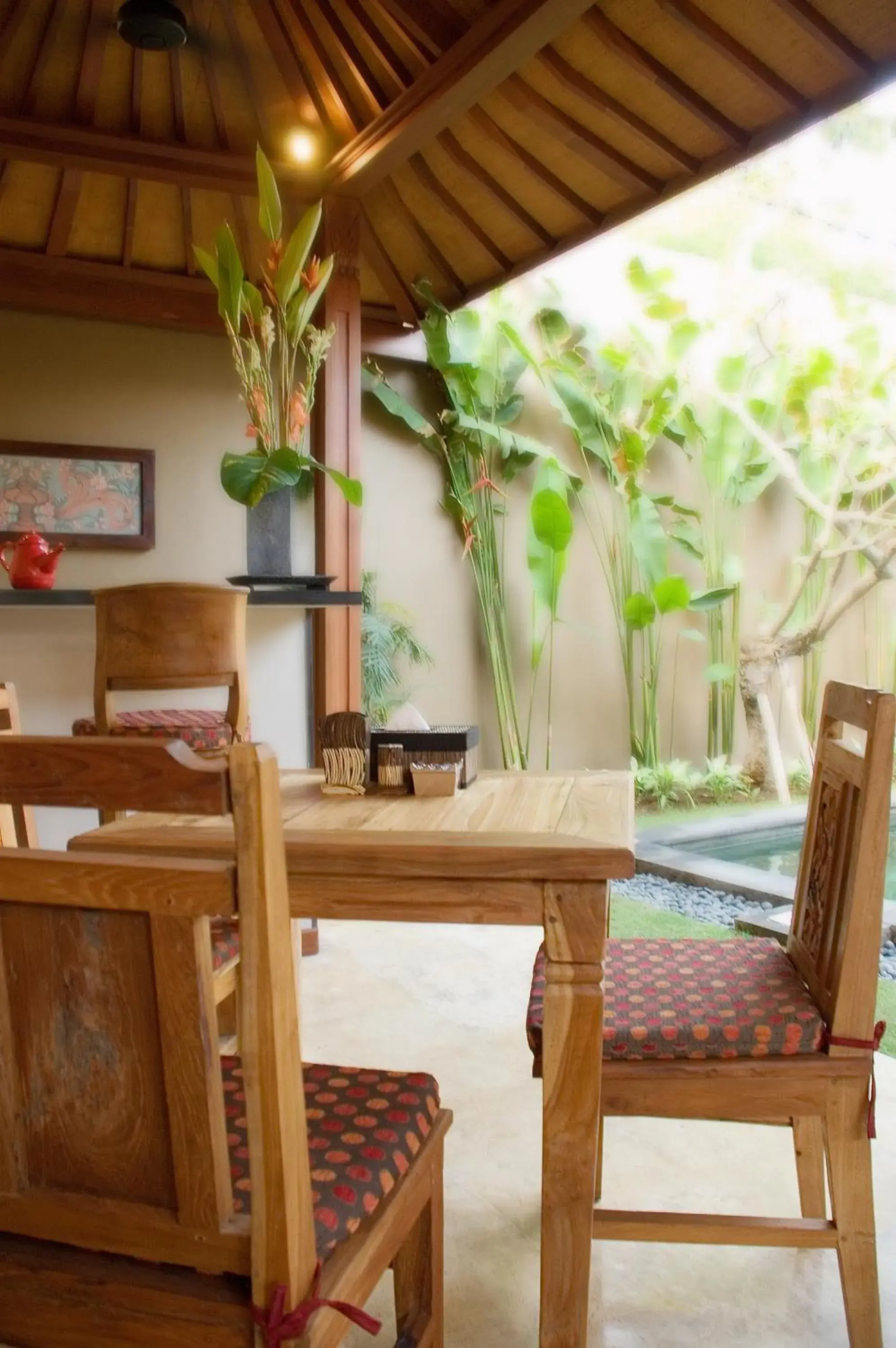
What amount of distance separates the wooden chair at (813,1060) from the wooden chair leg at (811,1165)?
25 cm

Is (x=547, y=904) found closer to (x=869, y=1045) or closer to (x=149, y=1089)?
(x=869, y=1045)

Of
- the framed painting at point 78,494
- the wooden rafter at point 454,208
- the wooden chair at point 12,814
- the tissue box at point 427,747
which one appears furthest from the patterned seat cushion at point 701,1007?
the wooden rafter at point 454,208

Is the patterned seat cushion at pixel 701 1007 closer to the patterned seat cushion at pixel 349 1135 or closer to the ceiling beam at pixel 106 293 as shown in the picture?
the patterned seat cushion at pixel 349 1135

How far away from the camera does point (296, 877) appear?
1.59m

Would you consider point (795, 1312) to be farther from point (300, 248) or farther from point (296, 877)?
point (300, 248)

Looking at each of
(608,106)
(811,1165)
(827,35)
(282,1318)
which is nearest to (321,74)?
(608,106)

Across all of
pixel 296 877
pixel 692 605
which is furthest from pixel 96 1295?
pixel 692 605

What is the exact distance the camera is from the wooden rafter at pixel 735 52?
3.29 metres

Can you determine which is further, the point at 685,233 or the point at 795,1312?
the point at 685,233

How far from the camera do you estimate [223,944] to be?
2139mm

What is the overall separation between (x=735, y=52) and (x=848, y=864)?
279 cm

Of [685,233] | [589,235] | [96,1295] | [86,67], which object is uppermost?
[685,233]

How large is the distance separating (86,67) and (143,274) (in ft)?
3.01

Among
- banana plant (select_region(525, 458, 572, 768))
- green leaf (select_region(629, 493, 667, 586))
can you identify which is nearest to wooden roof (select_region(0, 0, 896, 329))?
banana plant (select_region(525, 458, 572, 768))
